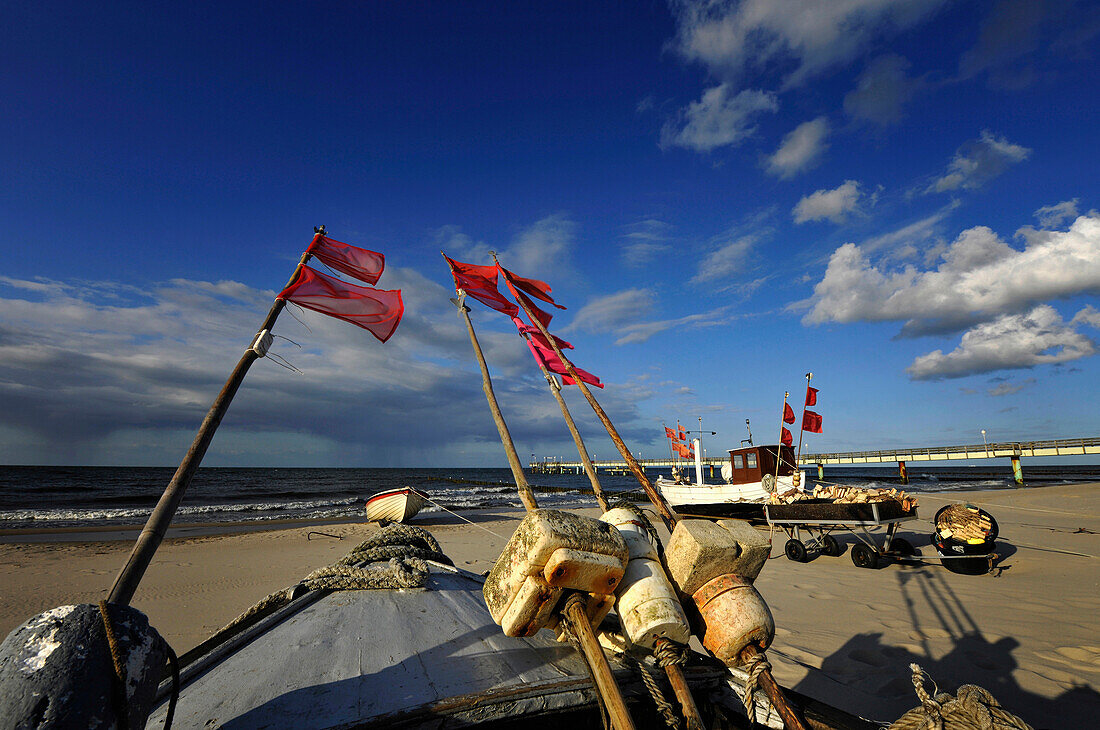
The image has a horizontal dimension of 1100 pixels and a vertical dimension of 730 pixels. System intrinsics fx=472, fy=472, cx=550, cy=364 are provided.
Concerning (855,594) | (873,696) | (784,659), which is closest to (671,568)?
(873,696)

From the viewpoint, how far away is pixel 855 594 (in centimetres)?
751

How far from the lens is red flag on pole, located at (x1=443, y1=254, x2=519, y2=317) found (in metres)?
6.33

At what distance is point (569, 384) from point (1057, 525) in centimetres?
1670

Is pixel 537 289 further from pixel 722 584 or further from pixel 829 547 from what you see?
pixel 829 547

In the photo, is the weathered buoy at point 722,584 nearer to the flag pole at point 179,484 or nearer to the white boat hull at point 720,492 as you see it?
the flag pole at point 179,484

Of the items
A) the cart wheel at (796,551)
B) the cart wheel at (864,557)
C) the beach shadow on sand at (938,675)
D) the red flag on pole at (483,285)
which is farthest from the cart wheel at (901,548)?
the red flag on pole at (483,285)

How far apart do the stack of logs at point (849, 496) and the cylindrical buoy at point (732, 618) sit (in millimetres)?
8896

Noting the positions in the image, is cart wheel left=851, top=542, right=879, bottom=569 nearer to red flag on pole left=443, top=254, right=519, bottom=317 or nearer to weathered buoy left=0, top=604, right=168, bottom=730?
red flag on pole left=443, top=254, right=519, bottom=317

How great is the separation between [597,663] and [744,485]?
18424mm

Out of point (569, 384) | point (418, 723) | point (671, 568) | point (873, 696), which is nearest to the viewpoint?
point (418, 723)

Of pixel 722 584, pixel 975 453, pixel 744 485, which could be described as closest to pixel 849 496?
pixel 744 485

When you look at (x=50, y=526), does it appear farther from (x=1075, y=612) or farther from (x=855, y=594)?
(x=1075, y=612)

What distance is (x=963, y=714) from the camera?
67.7 inches

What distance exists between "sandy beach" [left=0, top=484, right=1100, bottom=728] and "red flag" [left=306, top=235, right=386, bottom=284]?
5.29 metres
